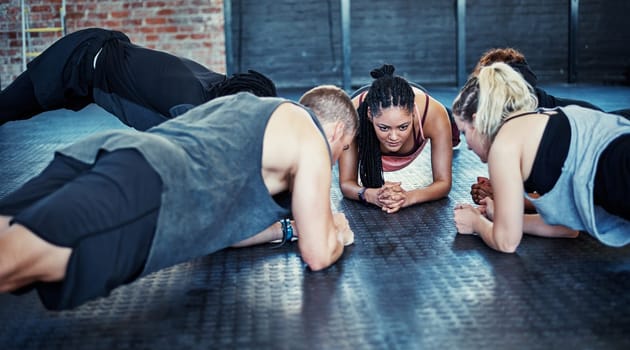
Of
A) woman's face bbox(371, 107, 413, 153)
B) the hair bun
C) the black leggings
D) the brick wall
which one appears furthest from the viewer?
the brick wall

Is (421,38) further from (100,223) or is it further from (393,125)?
(100,223)

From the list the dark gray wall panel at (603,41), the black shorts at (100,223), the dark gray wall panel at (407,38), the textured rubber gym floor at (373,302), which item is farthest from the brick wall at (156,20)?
the black shorts at (100,223)

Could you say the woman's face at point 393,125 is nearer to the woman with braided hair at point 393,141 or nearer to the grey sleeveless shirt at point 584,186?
the woman with braided hair at point 393,141

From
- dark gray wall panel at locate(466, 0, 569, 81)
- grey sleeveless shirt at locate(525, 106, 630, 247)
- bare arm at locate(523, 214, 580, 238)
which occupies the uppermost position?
dark gray wall panel at locate(466, 0, 569, 81)

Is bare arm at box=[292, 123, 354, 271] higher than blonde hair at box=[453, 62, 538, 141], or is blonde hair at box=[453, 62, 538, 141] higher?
blonde hair at box=[453, 62, 538, 141]

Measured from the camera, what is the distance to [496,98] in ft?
7.54

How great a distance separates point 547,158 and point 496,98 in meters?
0.26

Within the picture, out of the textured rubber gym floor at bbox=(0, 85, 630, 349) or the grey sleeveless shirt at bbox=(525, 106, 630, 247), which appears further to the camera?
the grey sleeveless shirt at bbox=(525, 106, 630, 247)

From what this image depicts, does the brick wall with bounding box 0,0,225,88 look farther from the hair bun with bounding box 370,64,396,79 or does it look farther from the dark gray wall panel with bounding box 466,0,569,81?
the hair bun with bounding box 370,64,396,79

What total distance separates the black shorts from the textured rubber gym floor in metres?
0.19

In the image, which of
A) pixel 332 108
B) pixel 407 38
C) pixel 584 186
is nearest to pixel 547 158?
pixel 584 186

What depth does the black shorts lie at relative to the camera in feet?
5.45

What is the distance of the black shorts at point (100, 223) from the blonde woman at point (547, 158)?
1.09 meters

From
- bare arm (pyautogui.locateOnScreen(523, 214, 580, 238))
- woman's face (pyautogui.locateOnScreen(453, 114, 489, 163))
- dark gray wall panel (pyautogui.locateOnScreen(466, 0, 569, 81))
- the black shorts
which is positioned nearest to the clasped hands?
bare arm (pyautogui.locateOnScreen(523, 214, 580, 238))
